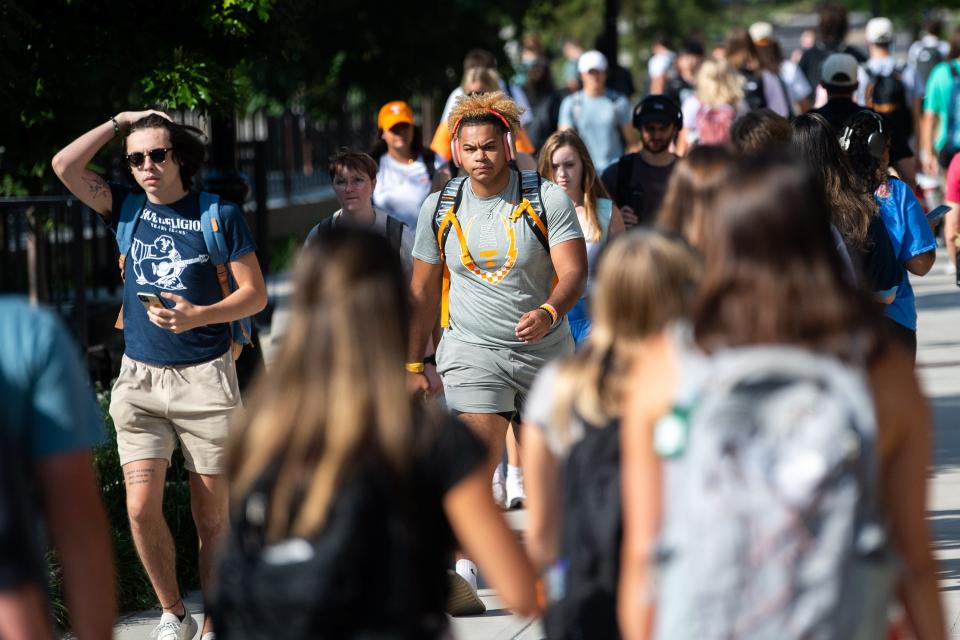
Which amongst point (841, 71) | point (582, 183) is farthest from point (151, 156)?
point (841, 71)

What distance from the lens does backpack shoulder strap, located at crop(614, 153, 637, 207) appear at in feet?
26.7

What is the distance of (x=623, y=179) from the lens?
814 cm

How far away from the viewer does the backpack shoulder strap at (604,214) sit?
730 centimetres

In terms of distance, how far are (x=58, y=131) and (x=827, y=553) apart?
5729 millimetres

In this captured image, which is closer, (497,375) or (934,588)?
(934,588)

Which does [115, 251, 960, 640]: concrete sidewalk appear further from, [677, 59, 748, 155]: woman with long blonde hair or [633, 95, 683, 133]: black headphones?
[677, 59, 748, 155]: woman with long blonde hair

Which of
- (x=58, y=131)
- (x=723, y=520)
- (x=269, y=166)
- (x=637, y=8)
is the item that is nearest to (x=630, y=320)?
(x=723, y=520)

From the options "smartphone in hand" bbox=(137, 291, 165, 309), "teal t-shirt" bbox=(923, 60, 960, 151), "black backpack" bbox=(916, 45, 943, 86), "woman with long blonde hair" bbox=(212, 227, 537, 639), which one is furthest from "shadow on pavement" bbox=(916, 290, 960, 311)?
"woman with long blonde hair" bbox=(212, 227, 537, 639)

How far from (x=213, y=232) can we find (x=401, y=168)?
3662 millimetres

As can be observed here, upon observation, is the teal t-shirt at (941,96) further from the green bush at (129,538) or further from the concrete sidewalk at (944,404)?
the green bush at (129,538)

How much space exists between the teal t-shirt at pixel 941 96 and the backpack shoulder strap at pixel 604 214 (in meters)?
7.07

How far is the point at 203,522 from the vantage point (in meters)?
5.57

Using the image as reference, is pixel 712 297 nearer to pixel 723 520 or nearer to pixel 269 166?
pixel 723 520

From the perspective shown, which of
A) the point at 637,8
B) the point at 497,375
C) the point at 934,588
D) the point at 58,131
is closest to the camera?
the point at 934,588
